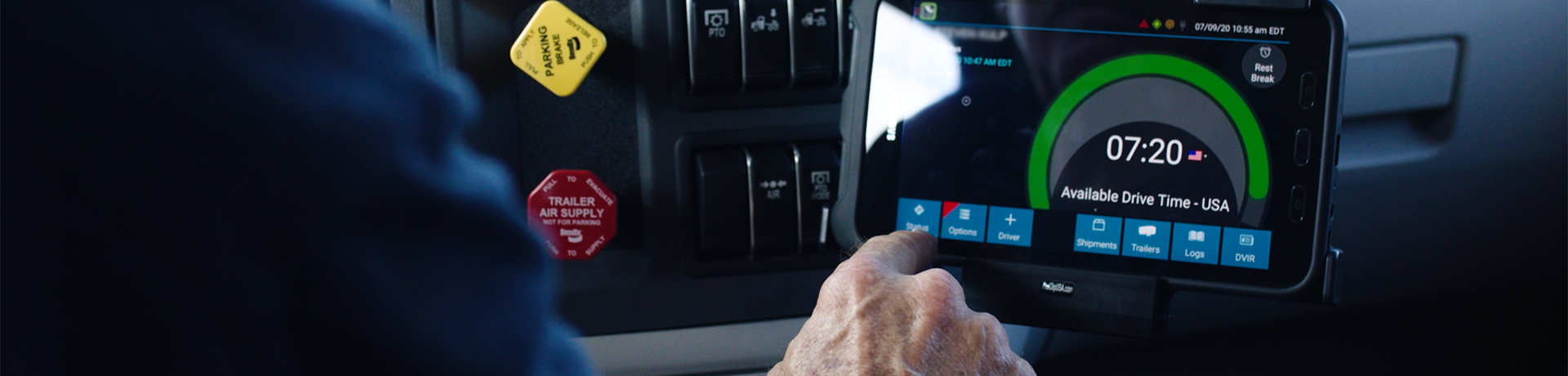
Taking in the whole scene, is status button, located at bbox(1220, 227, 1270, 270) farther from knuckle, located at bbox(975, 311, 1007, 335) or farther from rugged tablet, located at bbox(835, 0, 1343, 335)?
knuckle, located at bbox(975, 311, 1007, 335)

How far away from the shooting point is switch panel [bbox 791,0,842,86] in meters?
0.77

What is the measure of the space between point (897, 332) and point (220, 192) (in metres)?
0.40

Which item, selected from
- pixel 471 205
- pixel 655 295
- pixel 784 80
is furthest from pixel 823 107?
pixel 471 205

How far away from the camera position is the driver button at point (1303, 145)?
0.66 meters

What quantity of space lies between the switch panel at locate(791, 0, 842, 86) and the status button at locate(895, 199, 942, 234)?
0.12 m

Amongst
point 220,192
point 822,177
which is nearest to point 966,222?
point 822,177

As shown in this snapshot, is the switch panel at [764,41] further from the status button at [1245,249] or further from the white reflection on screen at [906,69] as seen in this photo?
the status button at [1245,249]

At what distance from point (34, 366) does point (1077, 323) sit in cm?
53

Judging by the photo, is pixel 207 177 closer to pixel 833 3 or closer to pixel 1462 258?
pixel 833 3

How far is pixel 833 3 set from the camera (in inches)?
30.5

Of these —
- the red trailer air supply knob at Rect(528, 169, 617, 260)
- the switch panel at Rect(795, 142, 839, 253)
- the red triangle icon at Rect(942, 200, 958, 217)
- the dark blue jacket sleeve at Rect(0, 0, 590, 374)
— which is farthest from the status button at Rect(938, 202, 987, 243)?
the dark blue jacket sleeve at Rect(0, 0, 590, 374)

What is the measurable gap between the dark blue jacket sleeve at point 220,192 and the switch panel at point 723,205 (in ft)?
1.41

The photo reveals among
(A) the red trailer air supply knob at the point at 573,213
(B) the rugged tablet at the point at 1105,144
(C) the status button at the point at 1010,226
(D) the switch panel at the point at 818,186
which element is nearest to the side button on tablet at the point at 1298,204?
(B) the rugged tablet at the point at 1105,144

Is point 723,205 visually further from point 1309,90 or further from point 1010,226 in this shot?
point 1309,90
